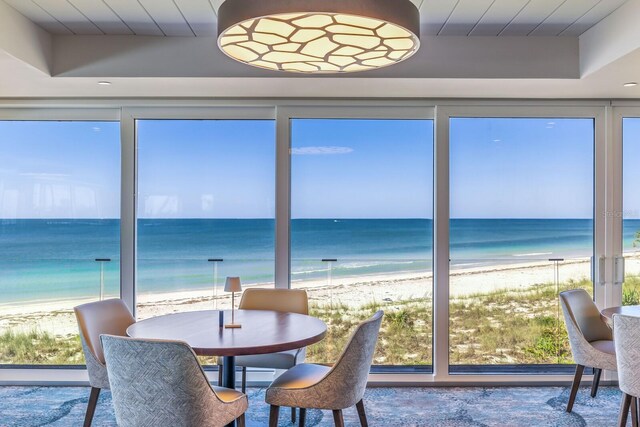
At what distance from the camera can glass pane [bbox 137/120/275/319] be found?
3.74 meters

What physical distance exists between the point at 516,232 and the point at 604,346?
1.09 metres

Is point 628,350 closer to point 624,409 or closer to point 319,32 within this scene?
point 624,409

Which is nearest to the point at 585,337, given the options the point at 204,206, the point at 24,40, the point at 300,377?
the point at 300,377

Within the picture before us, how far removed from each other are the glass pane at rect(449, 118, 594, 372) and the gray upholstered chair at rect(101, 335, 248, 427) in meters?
2.41

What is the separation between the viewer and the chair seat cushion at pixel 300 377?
2316 mm

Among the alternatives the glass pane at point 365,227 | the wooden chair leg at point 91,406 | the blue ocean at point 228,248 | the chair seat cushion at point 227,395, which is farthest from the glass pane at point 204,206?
the chair seat cushion at point 227,395

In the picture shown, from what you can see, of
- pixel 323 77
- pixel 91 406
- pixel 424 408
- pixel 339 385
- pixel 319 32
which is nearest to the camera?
pixel 319 32

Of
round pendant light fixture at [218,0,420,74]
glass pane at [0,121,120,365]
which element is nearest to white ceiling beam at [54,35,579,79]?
glass pane at [0,121,120,365]

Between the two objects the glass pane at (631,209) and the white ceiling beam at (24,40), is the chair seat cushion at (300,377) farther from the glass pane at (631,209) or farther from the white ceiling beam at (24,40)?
the glass pane at (631,209)

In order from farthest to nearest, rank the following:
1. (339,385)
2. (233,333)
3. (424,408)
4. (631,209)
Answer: (631,209) < (424,408) < (233,333) < (339,385)

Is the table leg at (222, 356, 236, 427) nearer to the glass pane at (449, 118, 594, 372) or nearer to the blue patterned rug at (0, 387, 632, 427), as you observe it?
the blue patterned rug at (0, 387, 632, 427)

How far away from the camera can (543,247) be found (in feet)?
12.5

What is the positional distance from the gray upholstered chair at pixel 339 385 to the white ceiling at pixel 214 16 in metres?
1.83

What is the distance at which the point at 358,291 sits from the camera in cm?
393
